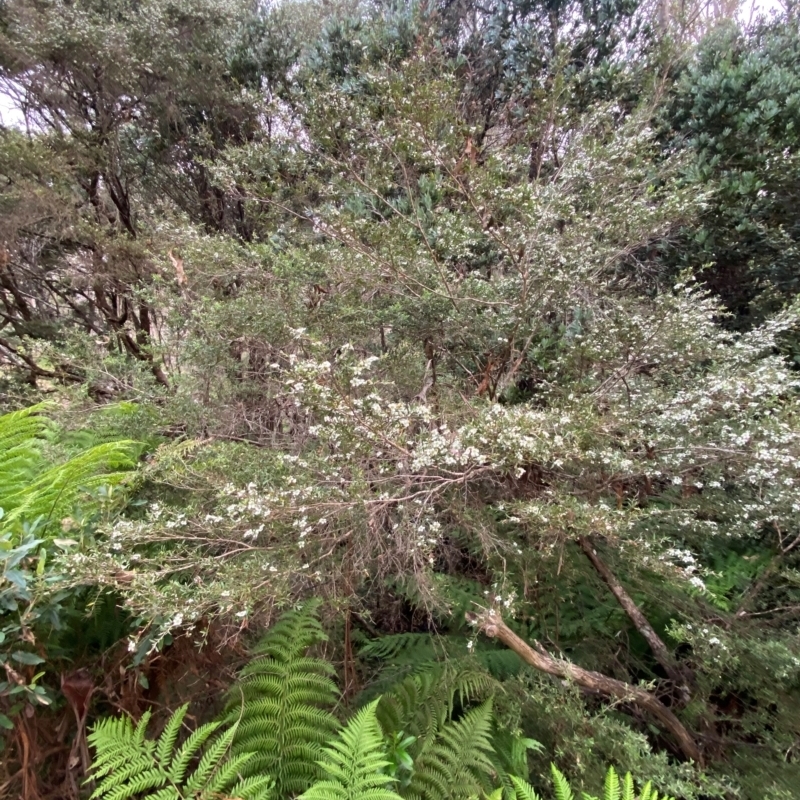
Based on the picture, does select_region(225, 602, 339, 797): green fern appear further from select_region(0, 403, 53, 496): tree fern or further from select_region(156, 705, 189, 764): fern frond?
select_region(0, 403, 53, 496): tree fern

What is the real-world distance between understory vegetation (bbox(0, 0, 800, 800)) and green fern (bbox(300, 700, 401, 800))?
0.02 metres

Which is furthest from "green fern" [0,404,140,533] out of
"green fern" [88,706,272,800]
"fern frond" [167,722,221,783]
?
"fern frond" [167,722,221,783]

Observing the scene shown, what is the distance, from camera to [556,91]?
279 centimetres

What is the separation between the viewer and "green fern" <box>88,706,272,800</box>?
1527 mm

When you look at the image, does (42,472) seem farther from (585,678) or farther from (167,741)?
(585,678)

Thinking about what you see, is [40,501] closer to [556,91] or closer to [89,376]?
[89,376]

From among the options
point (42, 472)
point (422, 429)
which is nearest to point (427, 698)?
point (422, 429)

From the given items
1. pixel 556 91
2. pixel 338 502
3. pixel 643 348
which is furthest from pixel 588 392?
pixel 556 91

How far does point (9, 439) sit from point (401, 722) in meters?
2.38

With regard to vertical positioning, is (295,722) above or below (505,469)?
below

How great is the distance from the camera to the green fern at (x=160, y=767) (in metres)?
1.53

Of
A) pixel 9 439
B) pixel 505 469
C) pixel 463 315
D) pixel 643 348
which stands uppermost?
pixel 463 315

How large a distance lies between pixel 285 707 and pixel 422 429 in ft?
3.96

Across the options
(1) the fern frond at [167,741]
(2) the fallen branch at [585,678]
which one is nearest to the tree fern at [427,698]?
(2) the fallen branch at [585,678]
